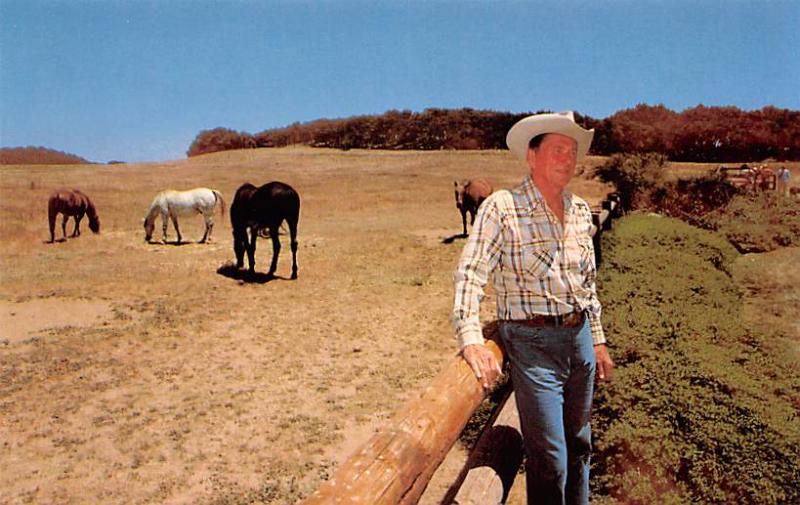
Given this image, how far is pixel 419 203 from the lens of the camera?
25250mm

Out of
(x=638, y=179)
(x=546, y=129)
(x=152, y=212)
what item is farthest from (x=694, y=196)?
(x=152, y=212)

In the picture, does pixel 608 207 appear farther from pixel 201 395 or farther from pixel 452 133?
pixel 452 133

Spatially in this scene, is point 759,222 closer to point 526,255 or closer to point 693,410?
point 693,410

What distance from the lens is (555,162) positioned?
2412 mm

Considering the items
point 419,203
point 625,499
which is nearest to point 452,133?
point 419,203

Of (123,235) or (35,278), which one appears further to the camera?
(123,235)

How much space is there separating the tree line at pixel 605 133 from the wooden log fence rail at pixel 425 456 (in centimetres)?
2578

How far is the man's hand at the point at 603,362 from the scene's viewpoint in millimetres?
2617

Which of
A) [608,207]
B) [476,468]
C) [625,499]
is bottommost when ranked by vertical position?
[625,499]

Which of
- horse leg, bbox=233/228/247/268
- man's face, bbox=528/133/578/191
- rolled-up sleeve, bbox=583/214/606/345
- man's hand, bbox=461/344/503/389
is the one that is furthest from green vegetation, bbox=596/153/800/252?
horse leg, bbox=233/228/247/268

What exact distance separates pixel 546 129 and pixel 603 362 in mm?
1161

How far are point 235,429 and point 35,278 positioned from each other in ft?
26.5

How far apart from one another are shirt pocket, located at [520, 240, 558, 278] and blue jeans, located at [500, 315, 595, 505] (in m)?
0.24

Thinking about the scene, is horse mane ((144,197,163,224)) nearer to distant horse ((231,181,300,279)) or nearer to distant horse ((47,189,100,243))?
distant horse ((47,189,100,243))
